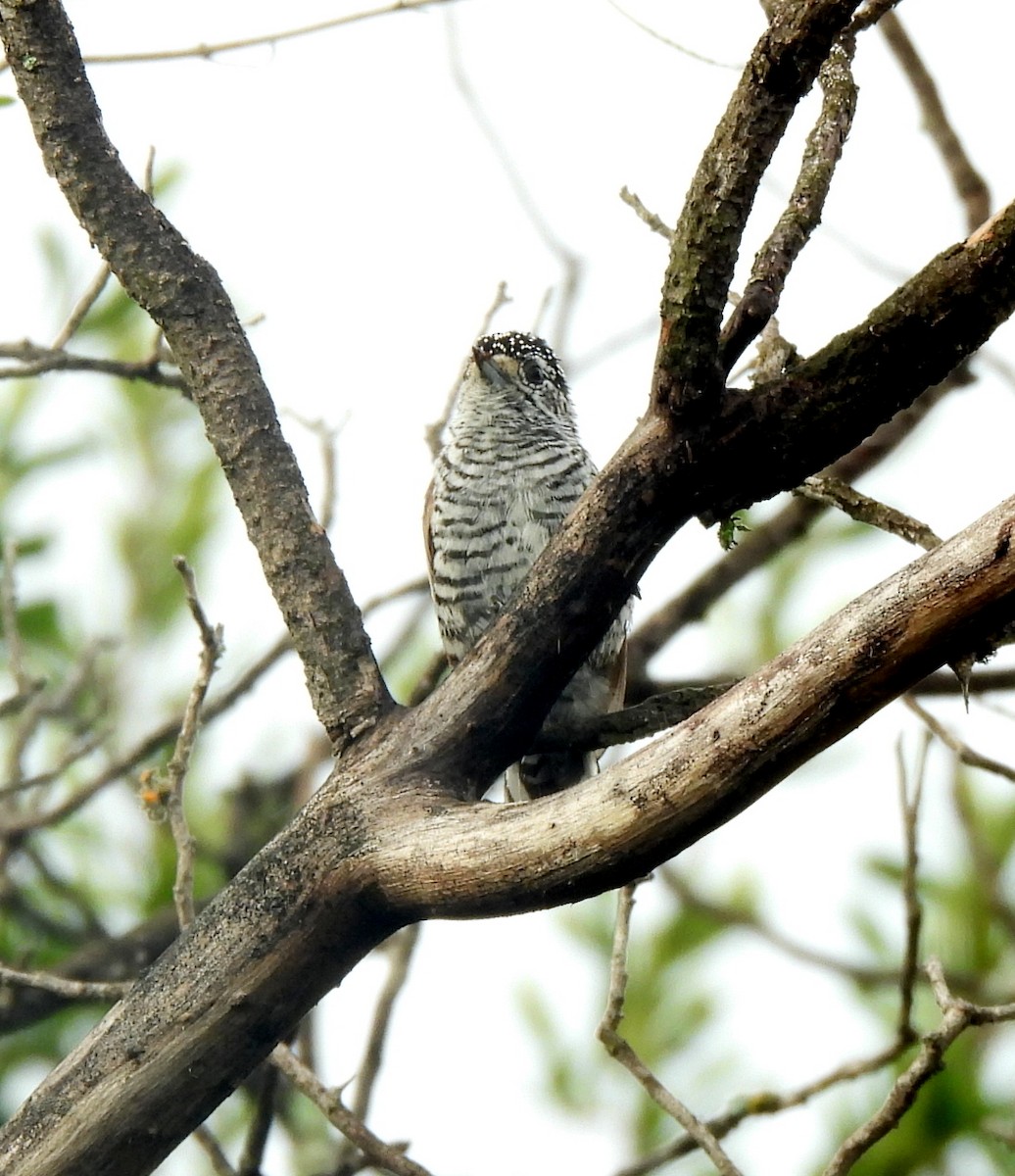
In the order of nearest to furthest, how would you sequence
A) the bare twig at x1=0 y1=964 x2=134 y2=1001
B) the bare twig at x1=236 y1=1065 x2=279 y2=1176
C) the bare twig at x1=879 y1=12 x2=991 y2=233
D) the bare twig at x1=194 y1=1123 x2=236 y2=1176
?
the bare twig at x1=0 y1=964 x2=134 y2=1001, the bare twig at x1=194 y1=1123 x2=236 y2=1176, the bare twig at x1=236 y1=1065 x2=279 y2=1176, the bare twig at x1=879 y1=12 x2=991 y2=233

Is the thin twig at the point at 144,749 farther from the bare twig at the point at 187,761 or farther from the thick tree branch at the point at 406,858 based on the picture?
the thick tree branch at the point at 406,858

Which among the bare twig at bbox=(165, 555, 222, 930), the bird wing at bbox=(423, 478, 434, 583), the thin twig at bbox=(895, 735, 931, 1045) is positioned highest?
the bird wing at bbox=(423, 478, 434, 583)

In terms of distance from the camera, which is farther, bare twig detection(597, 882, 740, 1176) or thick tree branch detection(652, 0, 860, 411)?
bare twig detection(597, 882, 740, 1176)

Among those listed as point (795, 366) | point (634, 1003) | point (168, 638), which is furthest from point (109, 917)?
point (795, 366)

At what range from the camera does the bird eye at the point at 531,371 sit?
5.04 metres

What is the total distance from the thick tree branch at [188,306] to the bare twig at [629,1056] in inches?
32.9

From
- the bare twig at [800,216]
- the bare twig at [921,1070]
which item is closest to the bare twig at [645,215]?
the bare twig at [800,216]

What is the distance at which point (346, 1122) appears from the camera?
9.26 feet

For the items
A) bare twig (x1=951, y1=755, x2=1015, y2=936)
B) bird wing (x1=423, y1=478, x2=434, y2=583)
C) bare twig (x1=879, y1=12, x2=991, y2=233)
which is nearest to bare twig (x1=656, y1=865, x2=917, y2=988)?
bare twig (x1=951, y1=755, x2=1015, y2=936)

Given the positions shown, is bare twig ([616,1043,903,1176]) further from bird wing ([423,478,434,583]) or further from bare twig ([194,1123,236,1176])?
bird wing ([423,478,434,583])

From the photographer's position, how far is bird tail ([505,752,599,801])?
14.1 ft

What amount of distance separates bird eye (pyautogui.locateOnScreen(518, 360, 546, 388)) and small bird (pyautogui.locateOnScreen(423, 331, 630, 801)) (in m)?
0.22

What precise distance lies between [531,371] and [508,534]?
0.83 meters

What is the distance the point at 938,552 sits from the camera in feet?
6.01
